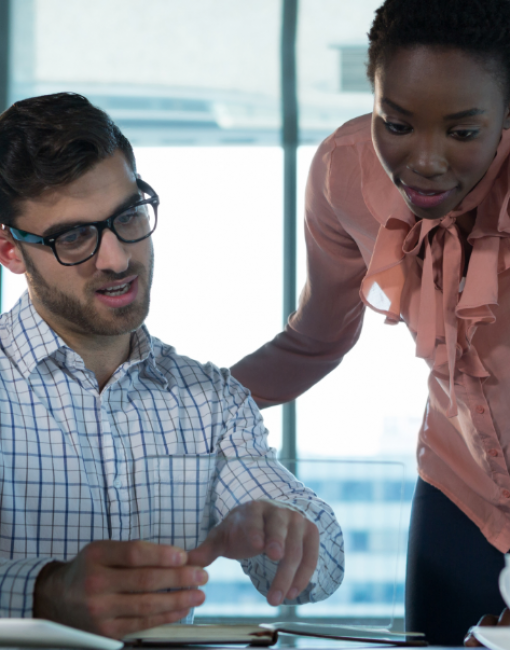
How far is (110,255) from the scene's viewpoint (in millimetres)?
1237

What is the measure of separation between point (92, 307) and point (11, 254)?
207 millimetres

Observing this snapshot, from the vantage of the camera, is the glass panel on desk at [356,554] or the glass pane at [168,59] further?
the glass pane at [168,59]

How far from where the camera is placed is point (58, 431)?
4.03ft

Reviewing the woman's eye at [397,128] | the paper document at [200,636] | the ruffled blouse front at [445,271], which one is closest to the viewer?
the paper document at [200,636]

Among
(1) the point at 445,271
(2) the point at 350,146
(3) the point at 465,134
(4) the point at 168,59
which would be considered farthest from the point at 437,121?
(4) the point at 168,59

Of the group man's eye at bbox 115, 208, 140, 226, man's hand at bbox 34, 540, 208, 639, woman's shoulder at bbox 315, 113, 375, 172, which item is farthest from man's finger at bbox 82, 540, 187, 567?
woman's shoulder at bbox 315, 113, 375, 172

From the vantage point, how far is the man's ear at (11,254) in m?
1.31

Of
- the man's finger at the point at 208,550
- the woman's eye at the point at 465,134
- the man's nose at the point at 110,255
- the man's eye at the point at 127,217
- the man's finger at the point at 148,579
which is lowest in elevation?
the man's finger at the point at 148,579

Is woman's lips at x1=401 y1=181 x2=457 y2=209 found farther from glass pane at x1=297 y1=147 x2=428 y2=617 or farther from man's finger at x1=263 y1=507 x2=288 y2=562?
glass pane at x1=297 y1=147 x2=428 y2=617

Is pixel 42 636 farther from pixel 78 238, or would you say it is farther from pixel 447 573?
pixel 447 573

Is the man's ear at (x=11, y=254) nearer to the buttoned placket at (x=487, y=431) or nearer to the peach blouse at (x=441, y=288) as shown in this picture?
the peach blouse at (x=441, y=288)

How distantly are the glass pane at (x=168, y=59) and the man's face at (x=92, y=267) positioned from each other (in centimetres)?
192

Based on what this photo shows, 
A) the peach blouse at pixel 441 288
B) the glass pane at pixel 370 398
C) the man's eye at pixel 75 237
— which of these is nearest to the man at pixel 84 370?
the man's eye at pixel 75 237

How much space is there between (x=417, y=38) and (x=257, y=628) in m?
0.74
